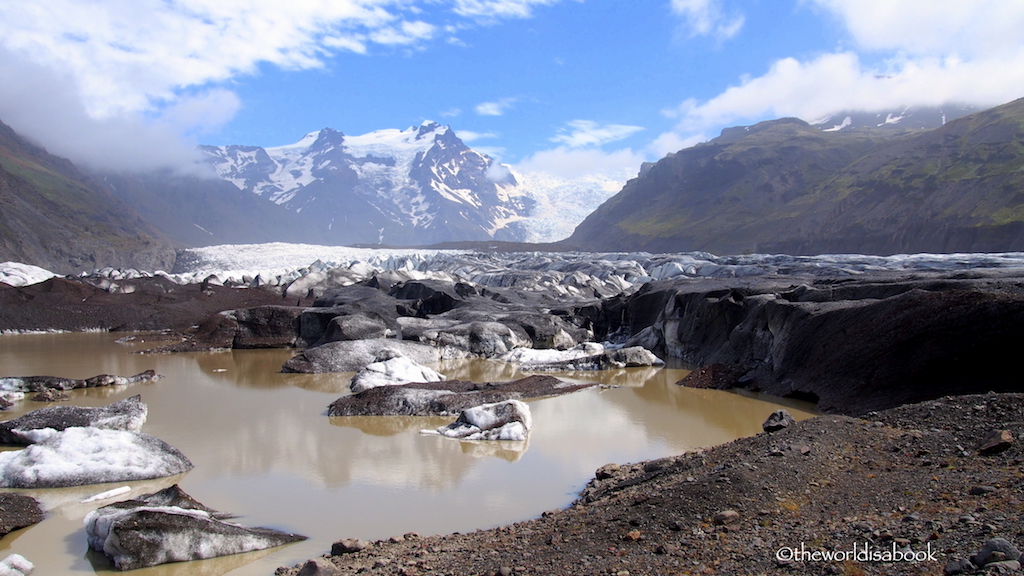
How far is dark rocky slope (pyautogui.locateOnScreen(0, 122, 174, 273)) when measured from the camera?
5994cm

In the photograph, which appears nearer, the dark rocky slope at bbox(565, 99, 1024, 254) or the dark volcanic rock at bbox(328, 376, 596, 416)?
the dark volcanic rock at bbox(328, 376, 596, 416)

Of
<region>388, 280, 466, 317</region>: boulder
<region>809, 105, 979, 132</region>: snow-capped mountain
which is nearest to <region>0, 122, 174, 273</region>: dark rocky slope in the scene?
<region>388, 280, 466, 317</region>: boulder

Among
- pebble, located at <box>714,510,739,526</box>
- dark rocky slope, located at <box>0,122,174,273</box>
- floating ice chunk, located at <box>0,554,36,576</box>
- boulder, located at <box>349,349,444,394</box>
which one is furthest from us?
dark rocky slope, located at <box>0,122,174,273</box>

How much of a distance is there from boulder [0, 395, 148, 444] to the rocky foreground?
5.16m

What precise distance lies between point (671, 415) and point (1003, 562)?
24.4 ft

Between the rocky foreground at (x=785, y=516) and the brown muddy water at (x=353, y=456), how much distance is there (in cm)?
60

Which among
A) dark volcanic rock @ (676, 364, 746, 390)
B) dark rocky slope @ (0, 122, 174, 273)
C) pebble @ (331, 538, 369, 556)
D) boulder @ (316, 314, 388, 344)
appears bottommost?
Result: dark volcanic rock @ (676, 364, 746, 390)

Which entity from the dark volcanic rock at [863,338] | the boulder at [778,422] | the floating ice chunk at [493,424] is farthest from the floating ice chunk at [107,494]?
the dark volcanic rock at [863,338]

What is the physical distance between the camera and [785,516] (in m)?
4.50

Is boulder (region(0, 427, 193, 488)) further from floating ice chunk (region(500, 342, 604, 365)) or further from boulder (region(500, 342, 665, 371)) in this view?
floating ice chunk (region(500, 342, 604, 365))

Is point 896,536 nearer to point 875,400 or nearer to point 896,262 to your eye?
point 875,400

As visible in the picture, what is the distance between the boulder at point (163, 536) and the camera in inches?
196

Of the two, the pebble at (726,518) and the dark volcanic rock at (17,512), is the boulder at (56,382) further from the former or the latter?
the pebble at (726,518)

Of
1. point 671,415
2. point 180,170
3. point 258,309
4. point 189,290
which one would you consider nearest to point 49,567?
point 671,415
